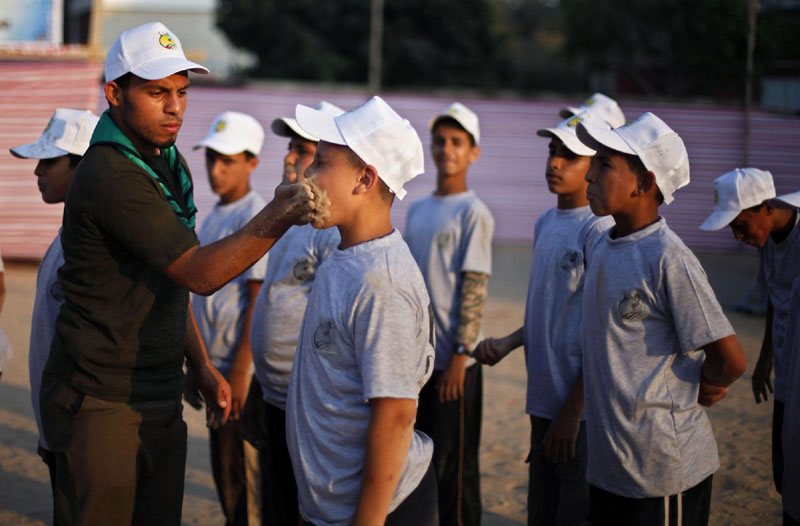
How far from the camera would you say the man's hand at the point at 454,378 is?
14.5ft

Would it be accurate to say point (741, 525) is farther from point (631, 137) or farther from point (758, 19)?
point (758, 19)

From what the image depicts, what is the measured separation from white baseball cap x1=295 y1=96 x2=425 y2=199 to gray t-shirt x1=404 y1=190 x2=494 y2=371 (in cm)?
208

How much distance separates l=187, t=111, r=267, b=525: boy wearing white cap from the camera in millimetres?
4312

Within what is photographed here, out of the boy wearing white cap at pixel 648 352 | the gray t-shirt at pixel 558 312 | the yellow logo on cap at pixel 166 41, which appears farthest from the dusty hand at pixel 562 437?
the yellow logo on cap at pixel 166 41

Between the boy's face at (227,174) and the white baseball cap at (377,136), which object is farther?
the boy's face at (227,174)

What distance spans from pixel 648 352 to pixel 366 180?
1.21 meters

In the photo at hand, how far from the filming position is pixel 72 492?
9.14ft

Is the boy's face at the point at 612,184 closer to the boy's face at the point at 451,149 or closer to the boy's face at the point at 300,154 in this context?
the boy's face at the point at 300,154

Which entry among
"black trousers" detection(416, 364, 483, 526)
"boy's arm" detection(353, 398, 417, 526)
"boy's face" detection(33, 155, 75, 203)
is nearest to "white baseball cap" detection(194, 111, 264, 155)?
"boy's face" detection(33, 155, 75, 203)

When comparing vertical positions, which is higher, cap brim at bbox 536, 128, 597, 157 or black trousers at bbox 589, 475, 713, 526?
cap brim at bbox 536, 128, 597, 157

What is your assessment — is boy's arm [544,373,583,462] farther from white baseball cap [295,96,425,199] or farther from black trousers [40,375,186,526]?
black trousers [40,375,186,526]

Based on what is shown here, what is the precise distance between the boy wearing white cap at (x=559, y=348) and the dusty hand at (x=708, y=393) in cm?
58

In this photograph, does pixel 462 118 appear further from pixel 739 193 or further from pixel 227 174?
pixel 739 193

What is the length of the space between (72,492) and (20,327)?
745 centimetres
